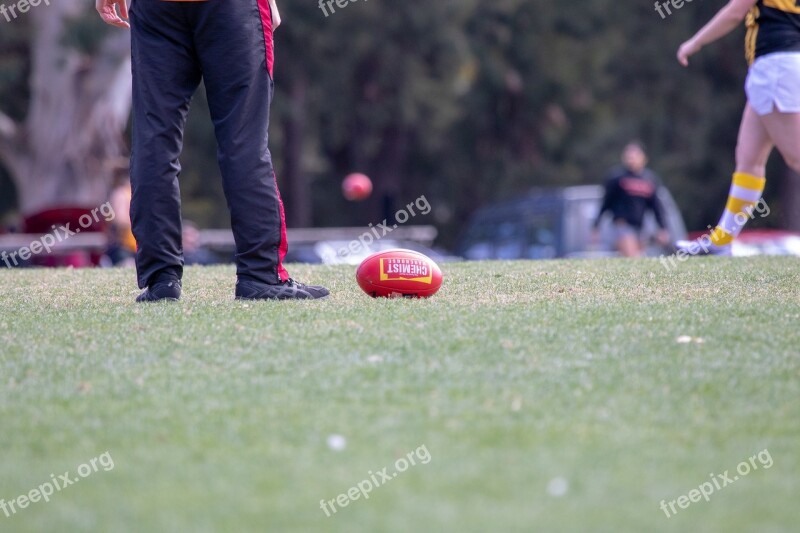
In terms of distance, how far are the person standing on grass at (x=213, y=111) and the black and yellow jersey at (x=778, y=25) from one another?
3.49 m

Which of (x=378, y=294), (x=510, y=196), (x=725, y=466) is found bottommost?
(x=510, y=196)

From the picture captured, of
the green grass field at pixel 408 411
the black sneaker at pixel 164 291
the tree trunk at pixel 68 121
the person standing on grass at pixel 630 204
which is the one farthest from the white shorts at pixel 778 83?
the tree trunk at pixel 68 121

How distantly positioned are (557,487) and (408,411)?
0.81 meters

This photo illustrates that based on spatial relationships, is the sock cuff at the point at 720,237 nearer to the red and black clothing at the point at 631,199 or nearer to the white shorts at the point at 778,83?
the white shorts at the point at 778,83

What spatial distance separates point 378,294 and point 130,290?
168 cm

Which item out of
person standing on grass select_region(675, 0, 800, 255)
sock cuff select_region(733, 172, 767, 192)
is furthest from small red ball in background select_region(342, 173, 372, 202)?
person standing on grass select_region(675, 0, 800, 255)

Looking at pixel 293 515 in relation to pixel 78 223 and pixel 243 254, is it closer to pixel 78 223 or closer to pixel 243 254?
pixel 243 254

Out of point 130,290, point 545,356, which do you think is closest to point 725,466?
point 545,356

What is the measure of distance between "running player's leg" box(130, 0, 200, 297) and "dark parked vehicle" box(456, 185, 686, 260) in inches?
445

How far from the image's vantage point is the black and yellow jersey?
739 cm

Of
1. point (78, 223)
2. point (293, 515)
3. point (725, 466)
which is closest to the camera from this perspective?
point (293, 515)

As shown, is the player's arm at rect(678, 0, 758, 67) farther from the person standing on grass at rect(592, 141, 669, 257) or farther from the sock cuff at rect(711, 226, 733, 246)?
the person standing on grass at rect(592, 141, 669, 257)

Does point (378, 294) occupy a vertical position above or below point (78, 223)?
above

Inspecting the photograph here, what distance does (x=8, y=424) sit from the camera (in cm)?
377
